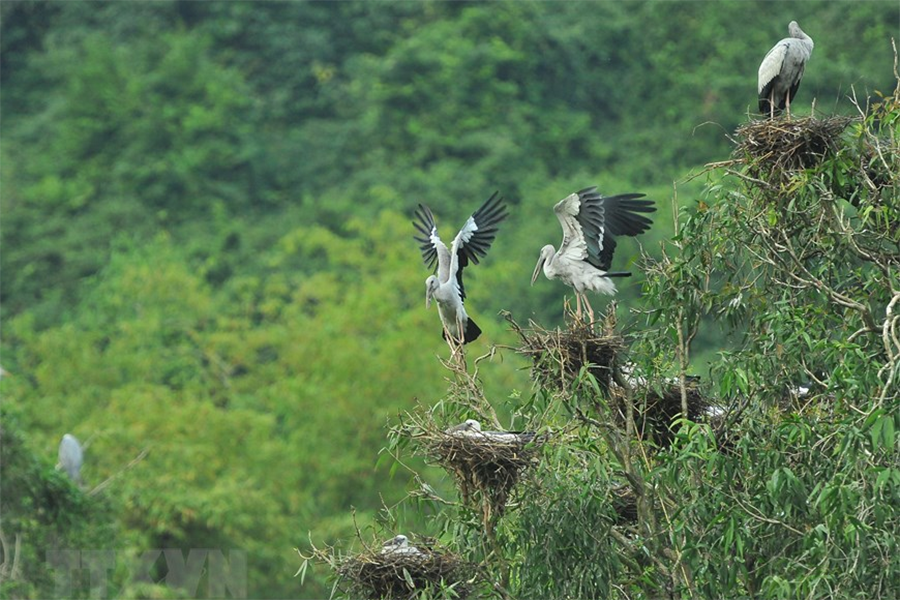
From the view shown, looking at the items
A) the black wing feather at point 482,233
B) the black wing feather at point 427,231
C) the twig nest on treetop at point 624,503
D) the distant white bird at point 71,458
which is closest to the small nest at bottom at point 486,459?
the twig nest on treetop at point 624,503

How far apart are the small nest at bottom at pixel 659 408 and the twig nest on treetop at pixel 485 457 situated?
629 millimetres

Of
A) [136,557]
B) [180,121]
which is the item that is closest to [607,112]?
[180,121]

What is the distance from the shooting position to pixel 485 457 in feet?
32.2

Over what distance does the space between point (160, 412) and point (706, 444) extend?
18.7 m

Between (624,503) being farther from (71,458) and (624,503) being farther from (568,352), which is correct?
(71,458)

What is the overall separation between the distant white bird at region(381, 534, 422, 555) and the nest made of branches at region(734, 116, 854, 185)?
2762 mm

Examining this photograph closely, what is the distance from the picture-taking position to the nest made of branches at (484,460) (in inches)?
387

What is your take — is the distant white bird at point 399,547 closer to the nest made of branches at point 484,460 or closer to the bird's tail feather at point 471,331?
the nest made of branches at point 484,460

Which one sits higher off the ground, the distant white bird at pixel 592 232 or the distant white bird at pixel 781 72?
the distant white bird at pixel 781 72

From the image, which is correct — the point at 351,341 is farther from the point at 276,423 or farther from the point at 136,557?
the point at 136,557

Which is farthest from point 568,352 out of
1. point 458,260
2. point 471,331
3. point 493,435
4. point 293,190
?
point 293,190

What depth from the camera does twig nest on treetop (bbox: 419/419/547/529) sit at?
9.82 metres

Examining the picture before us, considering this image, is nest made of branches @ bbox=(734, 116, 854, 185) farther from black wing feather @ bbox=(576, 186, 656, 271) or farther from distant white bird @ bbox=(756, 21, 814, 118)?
distant white bird @ bbox=(756, 21, 814, 118)

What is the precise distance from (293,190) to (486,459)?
3219 centimetres
